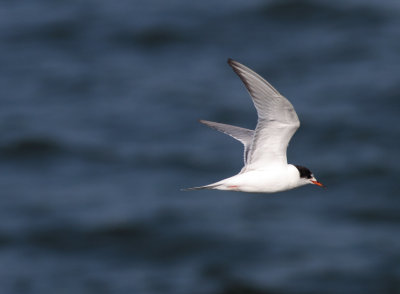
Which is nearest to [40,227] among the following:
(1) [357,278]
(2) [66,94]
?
(2) [66,94]

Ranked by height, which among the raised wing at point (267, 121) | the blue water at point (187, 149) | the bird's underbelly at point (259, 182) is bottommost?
the bird's underbelly at point (259, 182)

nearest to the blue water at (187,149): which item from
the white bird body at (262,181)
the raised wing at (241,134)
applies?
the raised wing at (241,134)

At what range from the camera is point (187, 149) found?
86.7ft

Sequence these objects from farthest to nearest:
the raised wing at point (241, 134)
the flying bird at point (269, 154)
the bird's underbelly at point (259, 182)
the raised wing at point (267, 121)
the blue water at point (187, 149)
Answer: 1. the blue water at point (187, 149)
2. the raised wing at point (241, 134)
3. the bird's underbelly at point (259, 182)
4. the flying bird at point (269, 154)
5. the raised wing at point (267, 121)

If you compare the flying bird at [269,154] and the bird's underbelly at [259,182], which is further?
the bird's underbelly at [259,182]

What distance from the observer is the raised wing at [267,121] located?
26.9ft

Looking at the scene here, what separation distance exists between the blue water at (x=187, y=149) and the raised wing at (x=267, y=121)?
42.6ft

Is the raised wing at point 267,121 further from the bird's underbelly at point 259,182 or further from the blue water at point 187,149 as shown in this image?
the blue water at point 187,149

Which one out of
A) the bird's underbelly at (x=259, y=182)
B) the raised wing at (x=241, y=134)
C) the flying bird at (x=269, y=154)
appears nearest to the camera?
the flying bird at (x=269, y=154)

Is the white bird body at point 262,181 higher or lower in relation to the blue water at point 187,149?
lower

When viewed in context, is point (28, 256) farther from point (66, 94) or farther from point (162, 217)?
point (66, 94)

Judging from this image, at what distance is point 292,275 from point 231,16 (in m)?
12.8

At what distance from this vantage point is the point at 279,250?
23.4 metres

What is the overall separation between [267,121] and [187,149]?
17.6 m
